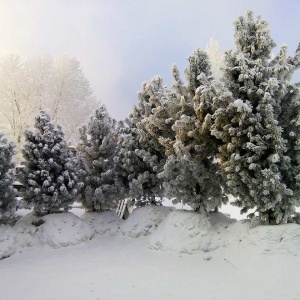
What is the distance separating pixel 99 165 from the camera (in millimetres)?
11867

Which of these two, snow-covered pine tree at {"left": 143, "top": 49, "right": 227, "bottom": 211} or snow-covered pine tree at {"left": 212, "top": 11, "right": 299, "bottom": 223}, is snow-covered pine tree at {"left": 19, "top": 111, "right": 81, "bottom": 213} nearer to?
snow-covered pine tree at {"left": 143, "top": 49, "right": 227, "bottom": 211}

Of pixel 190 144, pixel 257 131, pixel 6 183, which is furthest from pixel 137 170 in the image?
pixel 257 131

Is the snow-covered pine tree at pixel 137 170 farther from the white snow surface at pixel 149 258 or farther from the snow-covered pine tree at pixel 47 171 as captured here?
the snow-covered pine tree at pixel 47 171

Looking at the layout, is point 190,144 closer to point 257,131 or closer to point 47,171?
point 257,131

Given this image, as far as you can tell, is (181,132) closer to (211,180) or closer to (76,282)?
(211,180)

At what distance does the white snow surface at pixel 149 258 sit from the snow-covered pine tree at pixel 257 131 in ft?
2.58

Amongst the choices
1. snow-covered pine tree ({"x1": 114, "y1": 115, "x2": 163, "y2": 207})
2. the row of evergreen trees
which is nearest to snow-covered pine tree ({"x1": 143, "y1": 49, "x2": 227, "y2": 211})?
the row of evergreen trees

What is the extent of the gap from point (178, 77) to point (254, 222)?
539 cm

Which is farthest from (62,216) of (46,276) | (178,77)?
(178,77)

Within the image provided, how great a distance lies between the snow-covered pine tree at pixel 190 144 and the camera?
8.98 metres

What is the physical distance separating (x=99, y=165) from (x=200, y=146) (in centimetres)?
471

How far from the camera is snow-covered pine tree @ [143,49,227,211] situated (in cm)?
898

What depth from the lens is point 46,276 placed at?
721cm

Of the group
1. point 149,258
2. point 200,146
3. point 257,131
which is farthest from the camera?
point 200,146
